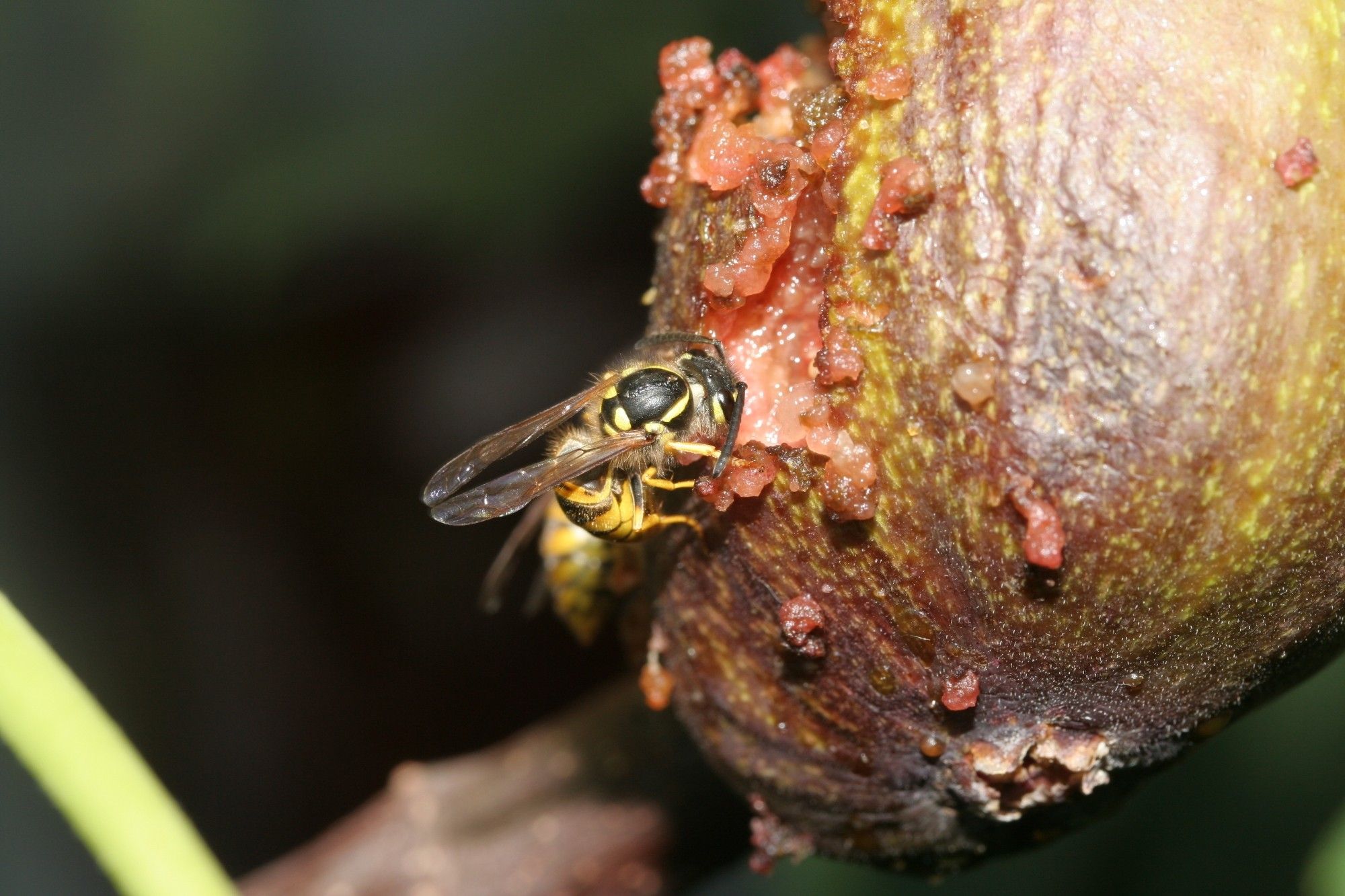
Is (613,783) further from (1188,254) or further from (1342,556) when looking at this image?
(1188,254)

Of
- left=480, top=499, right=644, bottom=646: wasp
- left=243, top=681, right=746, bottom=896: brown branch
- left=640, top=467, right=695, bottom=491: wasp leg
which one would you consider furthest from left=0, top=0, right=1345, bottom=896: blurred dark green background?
left=640, top=467, right=695, bottom=491: wasp leg

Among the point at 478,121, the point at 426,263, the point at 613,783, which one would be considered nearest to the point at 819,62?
the point at 613,783

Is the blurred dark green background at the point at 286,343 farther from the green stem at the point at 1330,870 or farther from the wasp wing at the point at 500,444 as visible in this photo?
the green stem at the point at 1330,870

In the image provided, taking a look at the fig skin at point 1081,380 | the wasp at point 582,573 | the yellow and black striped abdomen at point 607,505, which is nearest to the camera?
the fig skin at point 1081,380

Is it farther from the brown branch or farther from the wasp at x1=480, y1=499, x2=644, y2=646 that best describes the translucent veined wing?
the brown branch

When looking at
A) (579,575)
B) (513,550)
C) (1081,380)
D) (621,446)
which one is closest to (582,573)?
(579,575)

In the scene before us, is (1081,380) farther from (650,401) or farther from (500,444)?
(500,444)

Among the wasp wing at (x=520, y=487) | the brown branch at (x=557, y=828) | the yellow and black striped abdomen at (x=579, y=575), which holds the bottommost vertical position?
the brown branch at (x=557, y=828)

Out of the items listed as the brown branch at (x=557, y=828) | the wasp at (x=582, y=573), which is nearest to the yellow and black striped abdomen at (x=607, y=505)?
the wasp at (x=582, y=573)
